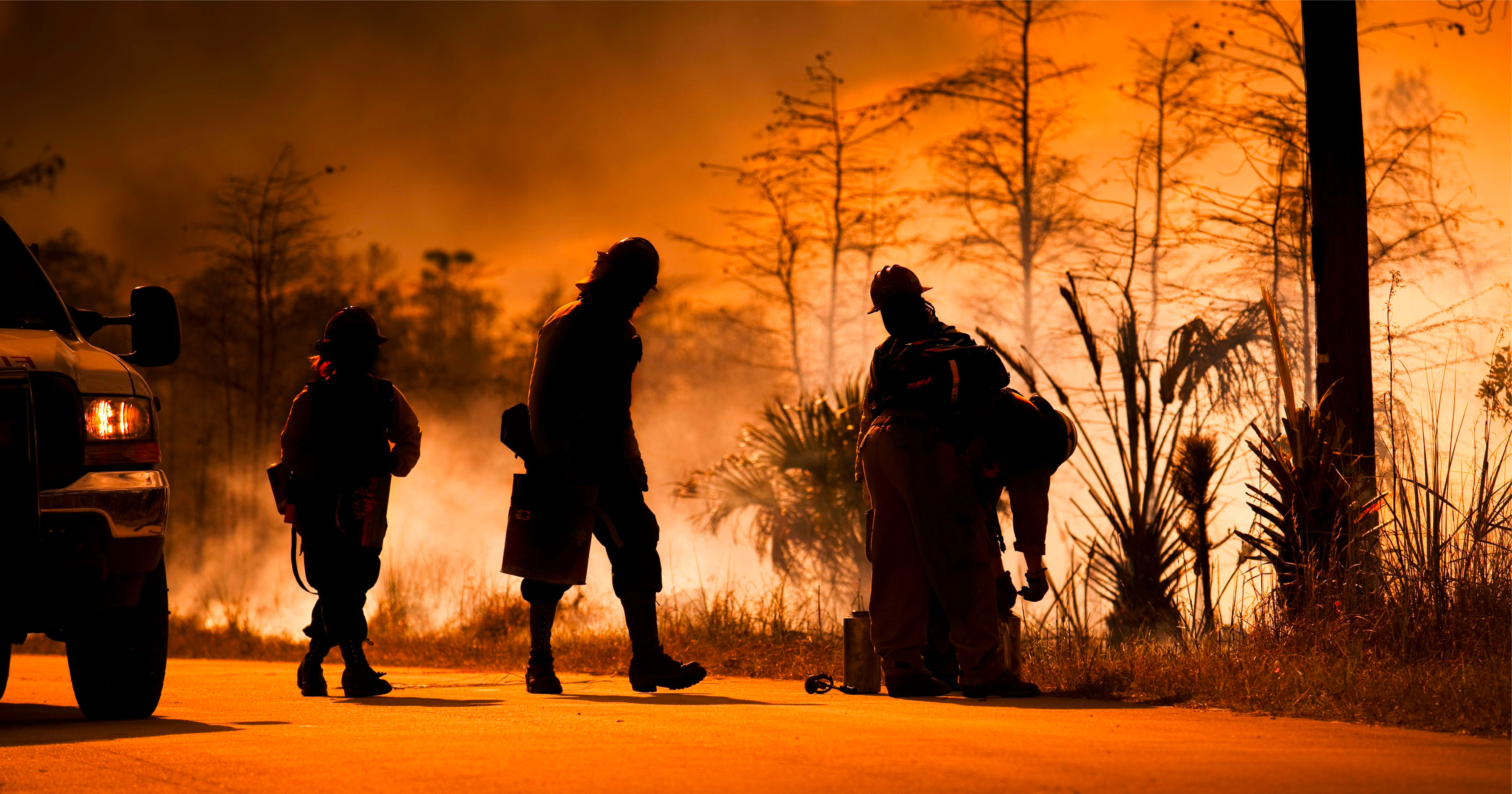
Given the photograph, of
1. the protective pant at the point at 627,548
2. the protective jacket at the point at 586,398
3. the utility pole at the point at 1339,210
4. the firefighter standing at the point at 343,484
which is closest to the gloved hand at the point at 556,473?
the protective jacket at the point at 586,398

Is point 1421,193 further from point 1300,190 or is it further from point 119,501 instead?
point 119,501

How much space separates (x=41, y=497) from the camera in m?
5.19

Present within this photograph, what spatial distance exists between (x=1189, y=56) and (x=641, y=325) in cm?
1549

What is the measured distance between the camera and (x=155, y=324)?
243 inches

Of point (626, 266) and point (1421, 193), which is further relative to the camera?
point (1421, 193)

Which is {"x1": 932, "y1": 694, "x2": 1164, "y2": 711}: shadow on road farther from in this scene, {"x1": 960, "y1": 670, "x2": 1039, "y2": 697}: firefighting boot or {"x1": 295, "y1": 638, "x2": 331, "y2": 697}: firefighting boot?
{"x1": 295, "y1": 638, "x2": 331, "y2": 697}: firefighting boot

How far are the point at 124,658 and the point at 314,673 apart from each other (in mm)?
1110

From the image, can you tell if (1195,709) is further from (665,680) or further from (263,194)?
(263,194)

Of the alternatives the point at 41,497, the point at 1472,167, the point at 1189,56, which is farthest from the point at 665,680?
the point at 1189,56

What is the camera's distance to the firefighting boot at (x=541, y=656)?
6555 mm

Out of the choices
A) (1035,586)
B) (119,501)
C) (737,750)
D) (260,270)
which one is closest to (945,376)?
(1035,586)

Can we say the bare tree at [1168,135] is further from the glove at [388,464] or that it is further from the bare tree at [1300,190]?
the glove at [388,464]

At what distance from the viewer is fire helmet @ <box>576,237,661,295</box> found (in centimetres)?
654

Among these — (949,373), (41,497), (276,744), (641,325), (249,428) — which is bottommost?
(276,744)
